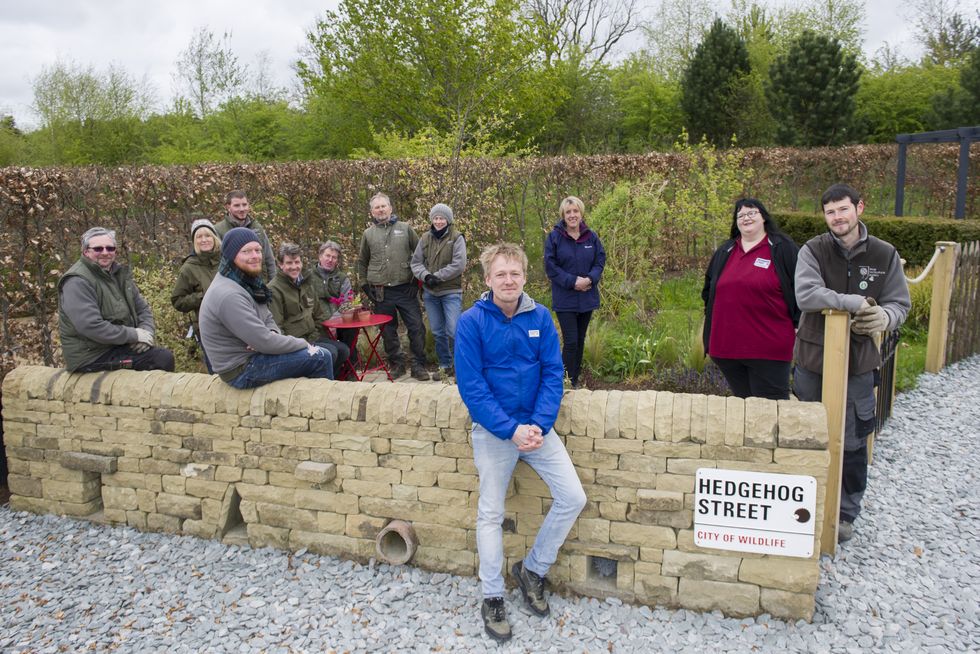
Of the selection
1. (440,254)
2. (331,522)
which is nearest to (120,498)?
(331,522)

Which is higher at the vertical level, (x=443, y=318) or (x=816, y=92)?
(x=816, y=92)

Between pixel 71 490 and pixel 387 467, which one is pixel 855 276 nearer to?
pixel 387 467

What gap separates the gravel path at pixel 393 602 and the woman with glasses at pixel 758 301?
1.21 meters

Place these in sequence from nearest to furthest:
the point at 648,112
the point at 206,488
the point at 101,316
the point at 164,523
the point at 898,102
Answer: the point at 206,488 → the point at 164,523 → the point at 101,316 → the point at 898,102 → the point at 648,112

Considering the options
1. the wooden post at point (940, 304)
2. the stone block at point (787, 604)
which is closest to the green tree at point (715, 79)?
the wooden post at point (940, 304)

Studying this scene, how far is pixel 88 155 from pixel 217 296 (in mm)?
23727

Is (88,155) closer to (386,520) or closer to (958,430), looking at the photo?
(386,520)

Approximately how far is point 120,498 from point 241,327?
5.63 ft

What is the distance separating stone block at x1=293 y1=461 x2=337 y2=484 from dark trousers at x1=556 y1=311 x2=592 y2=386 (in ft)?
8.62

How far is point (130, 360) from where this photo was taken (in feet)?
16.8

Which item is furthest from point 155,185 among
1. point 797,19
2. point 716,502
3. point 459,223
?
point 797,19

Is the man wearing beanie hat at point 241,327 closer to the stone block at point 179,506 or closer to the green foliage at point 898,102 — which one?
the stone block at point 179,506

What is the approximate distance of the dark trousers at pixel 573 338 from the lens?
20.4 ft

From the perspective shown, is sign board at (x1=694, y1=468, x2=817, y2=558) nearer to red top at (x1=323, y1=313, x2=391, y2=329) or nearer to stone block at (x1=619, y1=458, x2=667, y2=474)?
stone block at (x1=619, y1=458, x2=667, y2=474)
